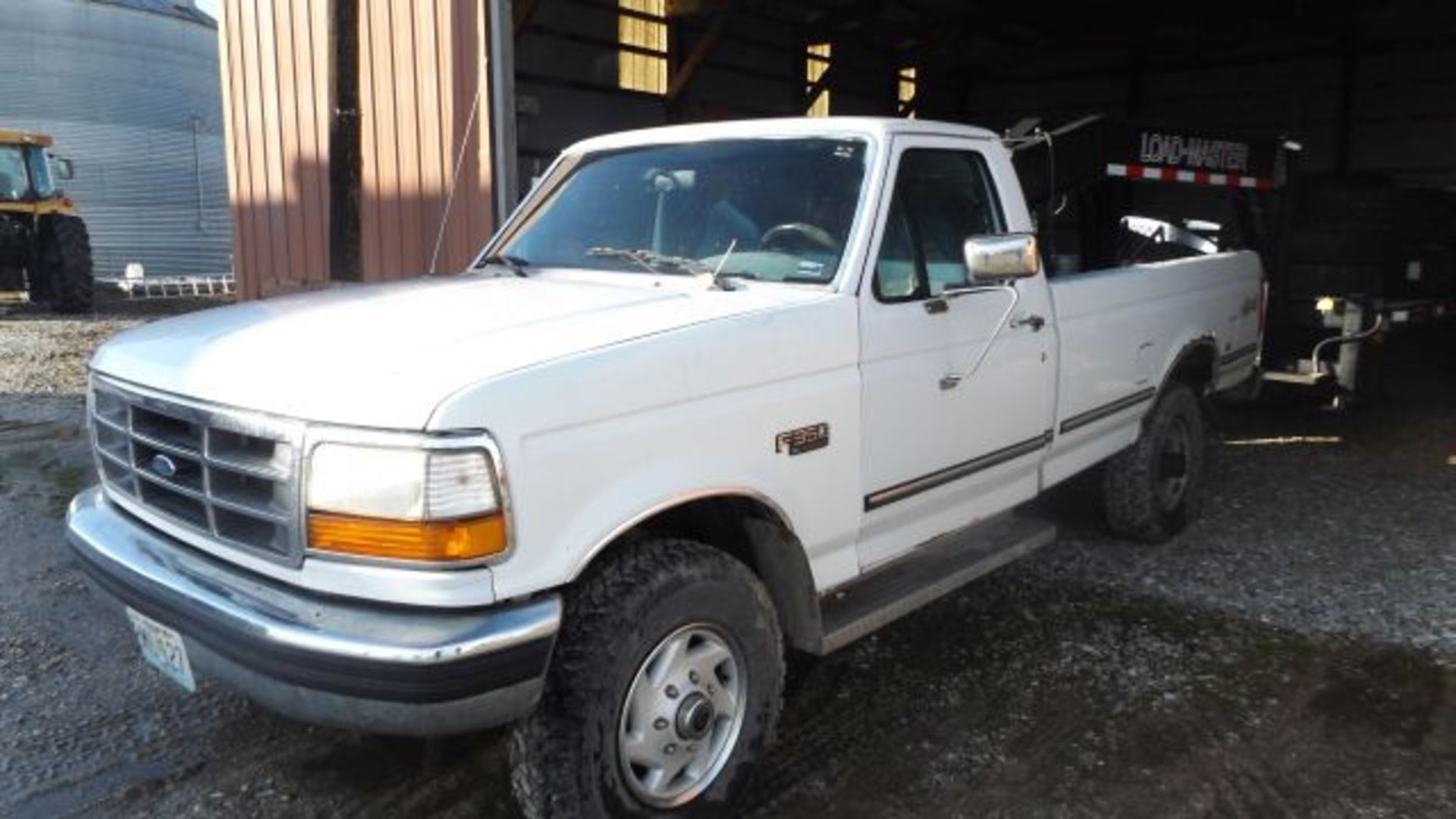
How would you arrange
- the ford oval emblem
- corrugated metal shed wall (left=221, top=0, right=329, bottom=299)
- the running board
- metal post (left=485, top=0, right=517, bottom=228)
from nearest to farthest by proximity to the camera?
1. the ford oval emblem
2. the running board
3. metal post (left=485, top=0, right=517, bottom=228)
4. corrugated metal shed wall (left=221, top=0, right=329, bottom=299)

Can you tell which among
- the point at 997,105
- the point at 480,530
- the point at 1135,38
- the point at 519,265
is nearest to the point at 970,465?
the point at 519,265

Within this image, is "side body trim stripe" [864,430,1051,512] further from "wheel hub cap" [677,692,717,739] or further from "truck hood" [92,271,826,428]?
"wheel hub cap" [677,692,717,739]

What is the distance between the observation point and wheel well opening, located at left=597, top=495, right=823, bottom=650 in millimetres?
3061

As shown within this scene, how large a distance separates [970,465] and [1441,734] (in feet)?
5.61

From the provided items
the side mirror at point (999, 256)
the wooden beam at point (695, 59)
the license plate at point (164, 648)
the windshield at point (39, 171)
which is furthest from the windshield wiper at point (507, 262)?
the windshield at point (39, 171)

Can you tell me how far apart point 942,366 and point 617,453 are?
4.68ft

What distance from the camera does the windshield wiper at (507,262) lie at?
4.07 meters

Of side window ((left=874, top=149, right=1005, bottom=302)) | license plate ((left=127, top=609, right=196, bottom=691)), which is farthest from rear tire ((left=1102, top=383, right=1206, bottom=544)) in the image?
license plate ((left=127, top=609, right=196, bottom=691))

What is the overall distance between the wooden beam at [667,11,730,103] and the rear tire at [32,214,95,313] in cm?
970

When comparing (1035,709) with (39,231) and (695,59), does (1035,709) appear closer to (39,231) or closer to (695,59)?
(695,59)

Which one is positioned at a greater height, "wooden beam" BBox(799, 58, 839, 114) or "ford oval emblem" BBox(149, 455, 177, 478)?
"wooden beam" BBox(799, 58, 839, 114)

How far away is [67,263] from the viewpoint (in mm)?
17406

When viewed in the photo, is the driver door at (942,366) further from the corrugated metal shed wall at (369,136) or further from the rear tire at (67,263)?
the rear tire at (67,263)

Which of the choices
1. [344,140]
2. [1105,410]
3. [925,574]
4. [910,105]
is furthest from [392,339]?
[910,105]
